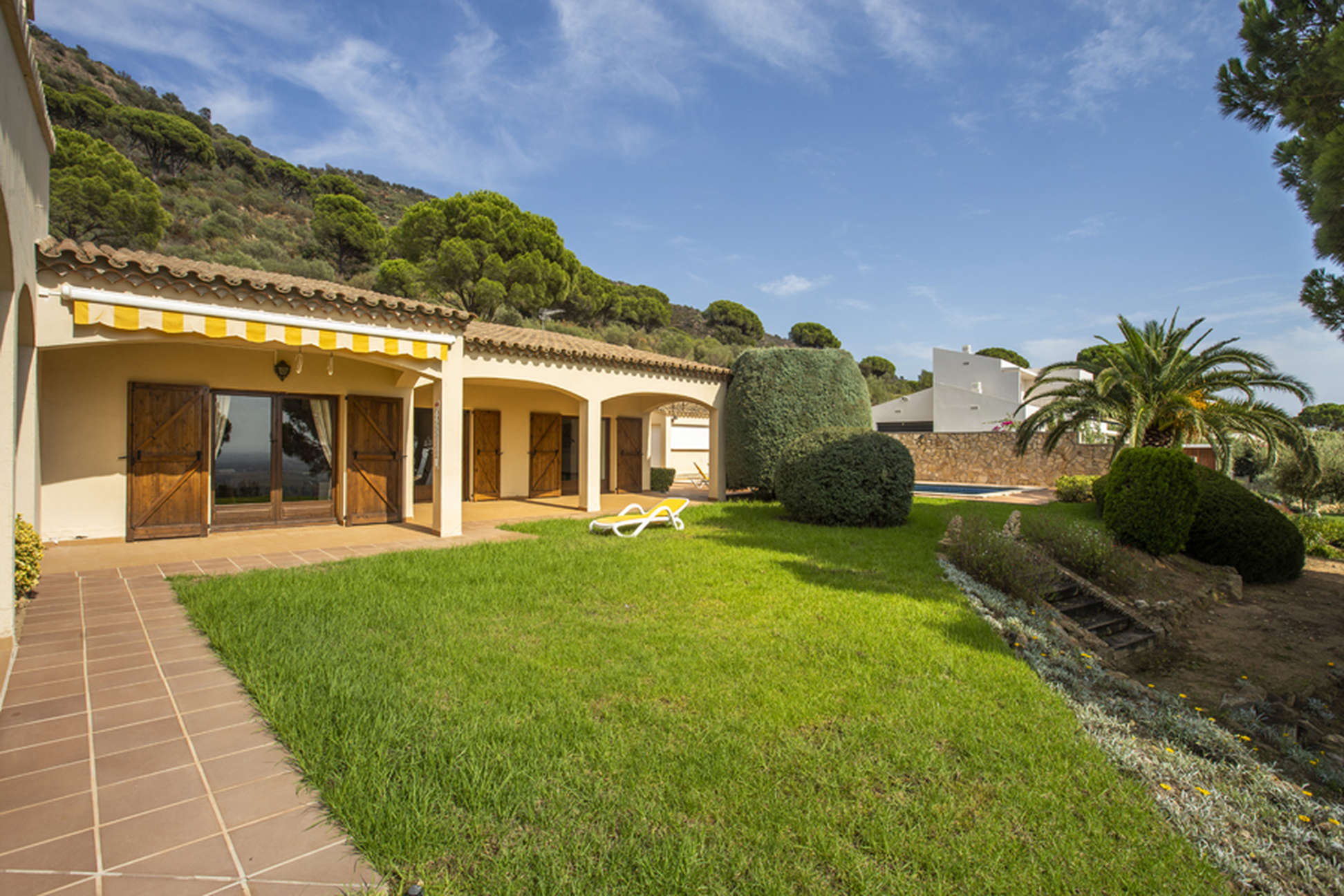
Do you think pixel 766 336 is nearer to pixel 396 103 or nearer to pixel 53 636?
pixel 396 103

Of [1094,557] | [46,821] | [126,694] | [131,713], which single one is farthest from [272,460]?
[1094,557]

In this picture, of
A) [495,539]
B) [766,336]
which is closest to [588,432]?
[495,539]

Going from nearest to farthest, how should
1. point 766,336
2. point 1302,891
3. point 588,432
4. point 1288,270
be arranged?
point 1302,891, point 1288,270, point 588,432, point 766,336

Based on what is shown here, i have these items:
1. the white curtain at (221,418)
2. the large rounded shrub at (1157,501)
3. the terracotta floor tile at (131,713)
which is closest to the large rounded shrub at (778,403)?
the large rounded shrub at (1157,501)

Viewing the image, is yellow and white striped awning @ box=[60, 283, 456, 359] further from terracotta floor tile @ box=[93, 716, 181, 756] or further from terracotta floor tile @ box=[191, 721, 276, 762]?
terracotta floor tile @ box=[191, 721, 276, 762]

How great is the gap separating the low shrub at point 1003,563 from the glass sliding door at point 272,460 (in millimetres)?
11948

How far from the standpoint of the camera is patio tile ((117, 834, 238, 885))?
2.48m

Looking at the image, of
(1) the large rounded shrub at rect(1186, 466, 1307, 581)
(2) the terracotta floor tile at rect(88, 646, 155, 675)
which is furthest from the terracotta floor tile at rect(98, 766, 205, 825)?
(1) the large rounded shrub at rect(1186, 466, 1307, 581)

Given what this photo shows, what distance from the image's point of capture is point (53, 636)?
5.32m

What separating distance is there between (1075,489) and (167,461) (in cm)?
2473

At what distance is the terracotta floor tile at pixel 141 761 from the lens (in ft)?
10.5

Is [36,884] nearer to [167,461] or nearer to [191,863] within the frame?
[191,863]

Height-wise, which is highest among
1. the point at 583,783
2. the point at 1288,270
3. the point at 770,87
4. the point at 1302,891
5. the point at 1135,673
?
the point at 770,87

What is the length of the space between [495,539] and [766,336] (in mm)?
61335
